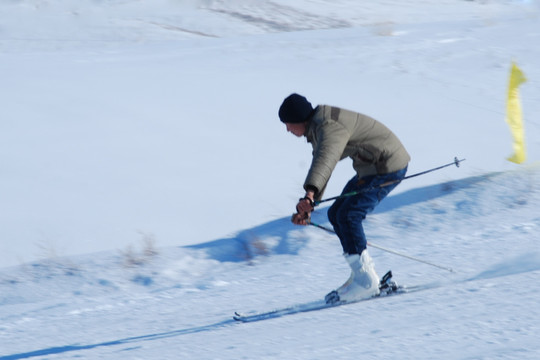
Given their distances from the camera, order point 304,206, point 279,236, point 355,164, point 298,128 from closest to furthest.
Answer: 1. point 304,206
2. point 298,128
3. point 355,164
4. point 279,236

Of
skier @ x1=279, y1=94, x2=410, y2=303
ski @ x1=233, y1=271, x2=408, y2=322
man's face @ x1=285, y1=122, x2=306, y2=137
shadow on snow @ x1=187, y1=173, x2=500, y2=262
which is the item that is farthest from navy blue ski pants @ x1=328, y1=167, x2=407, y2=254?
shadow on snow @ x1=187, y1=173, x2=500, y2=262

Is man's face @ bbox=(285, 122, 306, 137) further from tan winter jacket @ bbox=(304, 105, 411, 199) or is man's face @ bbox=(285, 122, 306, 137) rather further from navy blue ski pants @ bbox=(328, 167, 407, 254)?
navy blue ski pants @ bbox=(328, 167, 407, 254)

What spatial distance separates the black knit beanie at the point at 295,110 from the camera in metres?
3.88

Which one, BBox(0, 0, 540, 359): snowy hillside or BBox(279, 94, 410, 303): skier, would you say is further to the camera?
BBox(0, 0, 540, 359): snowy hillside

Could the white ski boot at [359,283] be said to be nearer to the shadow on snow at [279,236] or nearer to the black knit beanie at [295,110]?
the black knit beanie at [295,110]

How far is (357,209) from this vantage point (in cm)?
417

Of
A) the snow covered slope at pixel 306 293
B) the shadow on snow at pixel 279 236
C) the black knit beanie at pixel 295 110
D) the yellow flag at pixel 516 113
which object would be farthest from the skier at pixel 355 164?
the yellow flag at pixel 516 113

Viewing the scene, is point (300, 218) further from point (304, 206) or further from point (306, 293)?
point (306, 293)

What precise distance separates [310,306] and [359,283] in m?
0.32

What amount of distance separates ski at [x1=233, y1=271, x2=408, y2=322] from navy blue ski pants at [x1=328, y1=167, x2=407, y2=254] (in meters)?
0.32

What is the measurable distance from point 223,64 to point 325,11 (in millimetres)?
5986

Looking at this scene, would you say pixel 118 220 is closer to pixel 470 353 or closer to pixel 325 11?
pixel 470 353

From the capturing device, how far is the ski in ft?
14.0

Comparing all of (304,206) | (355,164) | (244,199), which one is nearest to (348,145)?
(355,164)
